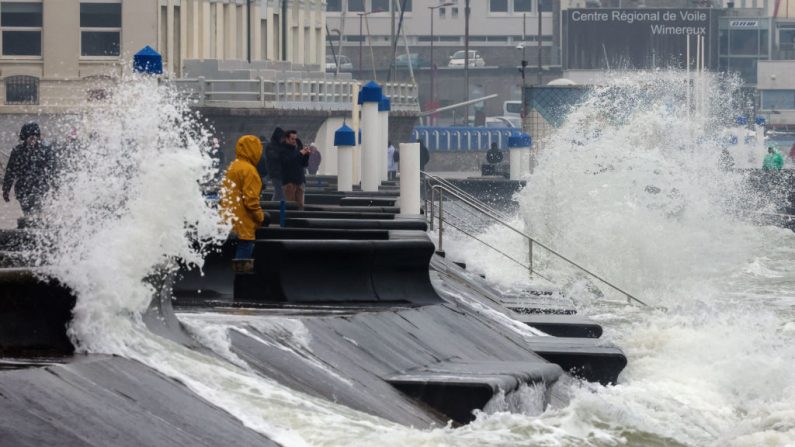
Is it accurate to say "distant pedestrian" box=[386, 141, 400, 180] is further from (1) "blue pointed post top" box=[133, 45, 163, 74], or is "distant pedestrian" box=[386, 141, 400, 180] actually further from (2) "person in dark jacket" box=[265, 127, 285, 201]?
(1) "blue pointed post top" box=[133, 45, 163, 74]

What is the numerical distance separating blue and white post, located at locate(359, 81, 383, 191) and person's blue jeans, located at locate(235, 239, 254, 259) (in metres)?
12.2

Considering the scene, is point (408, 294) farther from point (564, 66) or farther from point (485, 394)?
point (564, 66)

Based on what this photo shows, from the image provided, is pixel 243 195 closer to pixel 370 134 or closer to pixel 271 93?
pixel 370 134

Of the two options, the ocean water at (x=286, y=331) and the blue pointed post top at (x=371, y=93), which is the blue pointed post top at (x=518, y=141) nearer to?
the ocean water at (x=286, y=331)

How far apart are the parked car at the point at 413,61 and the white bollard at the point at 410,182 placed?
293ft

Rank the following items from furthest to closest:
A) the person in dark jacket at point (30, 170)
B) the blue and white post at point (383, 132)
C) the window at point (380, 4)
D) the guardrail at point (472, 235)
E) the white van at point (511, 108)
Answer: the window at point (380, 4) < the white van at point (511, 108) < the blue and white post at point (383, 132) < the guardrail at point (472, 235) < the person in dark jacket at point (30, 170)

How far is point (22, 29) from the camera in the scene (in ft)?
170

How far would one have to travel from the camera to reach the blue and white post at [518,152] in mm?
48219

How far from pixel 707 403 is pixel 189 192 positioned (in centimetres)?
488

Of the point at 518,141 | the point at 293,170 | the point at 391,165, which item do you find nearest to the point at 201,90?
the point at 391,165

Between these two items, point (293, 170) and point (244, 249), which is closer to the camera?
point (244, 249)

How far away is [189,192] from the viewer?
35.9 feet

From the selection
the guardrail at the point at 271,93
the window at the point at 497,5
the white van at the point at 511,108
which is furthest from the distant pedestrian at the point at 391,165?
the window at the point at 497,5

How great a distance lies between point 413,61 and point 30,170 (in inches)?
3868
